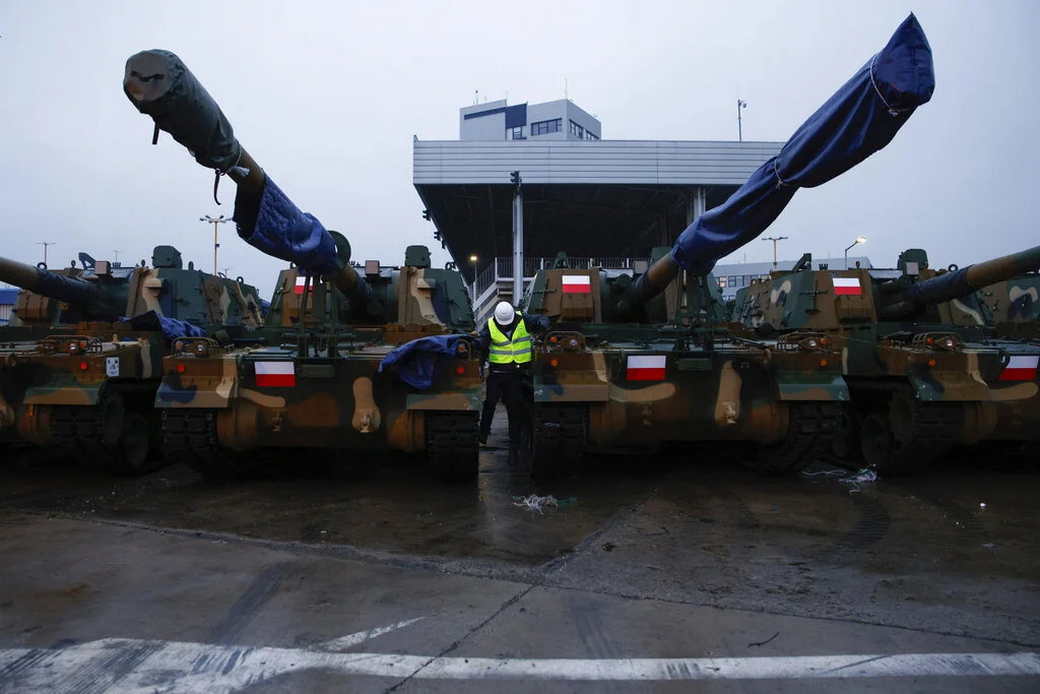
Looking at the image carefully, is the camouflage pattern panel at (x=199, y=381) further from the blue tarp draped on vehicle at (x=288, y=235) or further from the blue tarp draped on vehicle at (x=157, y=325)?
the blue tarp draped on vehicle at (x=157, y=325)

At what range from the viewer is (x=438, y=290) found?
892 centimetres

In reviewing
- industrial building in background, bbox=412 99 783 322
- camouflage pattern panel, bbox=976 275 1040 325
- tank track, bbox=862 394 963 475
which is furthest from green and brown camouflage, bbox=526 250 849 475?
industrial building in background, bbox=412 99 783 322

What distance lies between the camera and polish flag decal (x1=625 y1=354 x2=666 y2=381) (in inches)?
247

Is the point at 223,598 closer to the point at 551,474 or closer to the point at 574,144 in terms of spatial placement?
the point at 551,474

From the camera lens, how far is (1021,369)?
22.2 feet

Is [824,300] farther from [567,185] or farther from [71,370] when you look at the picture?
[567,185]

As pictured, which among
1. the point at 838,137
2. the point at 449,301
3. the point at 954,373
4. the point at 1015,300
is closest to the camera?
the point at 838,137

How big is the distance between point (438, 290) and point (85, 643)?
6.11m

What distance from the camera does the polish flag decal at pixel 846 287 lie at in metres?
9.12

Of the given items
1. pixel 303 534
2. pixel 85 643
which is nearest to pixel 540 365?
pixel 303 534

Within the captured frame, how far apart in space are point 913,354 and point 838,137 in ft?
10.9

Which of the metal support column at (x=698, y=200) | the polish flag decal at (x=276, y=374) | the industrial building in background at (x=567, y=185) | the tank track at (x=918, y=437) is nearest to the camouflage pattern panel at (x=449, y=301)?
the polish flag decal at (x=276, y=374)

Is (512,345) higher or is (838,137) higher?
(838,137)

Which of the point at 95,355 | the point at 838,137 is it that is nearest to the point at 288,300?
the point at 95,355
